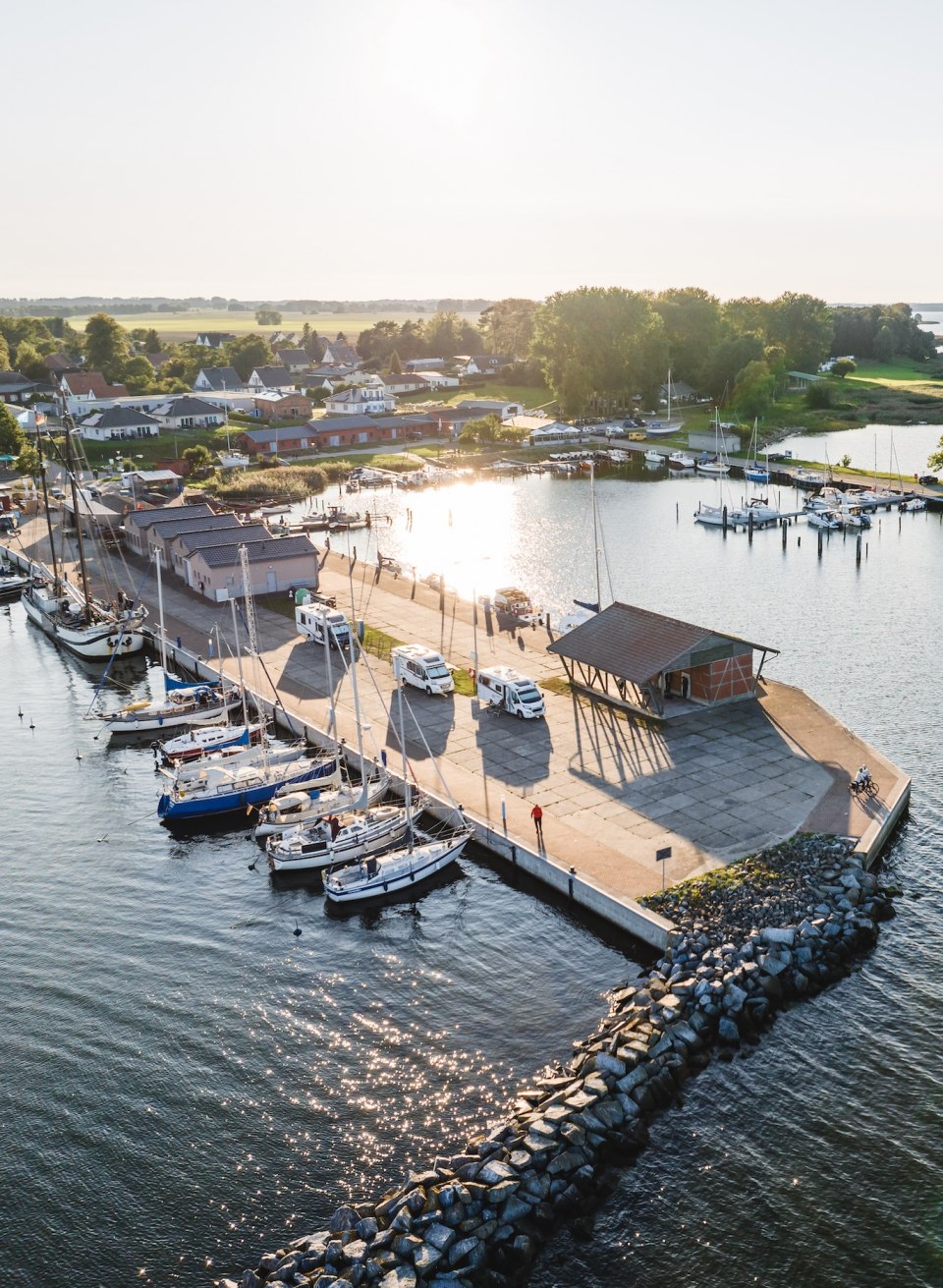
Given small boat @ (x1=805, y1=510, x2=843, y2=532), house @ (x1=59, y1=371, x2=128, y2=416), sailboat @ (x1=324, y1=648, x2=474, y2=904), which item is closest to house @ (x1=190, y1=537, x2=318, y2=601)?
sailboat @ (x1=324, y1=648, x2=474, y2=904)

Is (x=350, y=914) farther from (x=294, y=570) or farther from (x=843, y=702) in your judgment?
(x=294, y=570)

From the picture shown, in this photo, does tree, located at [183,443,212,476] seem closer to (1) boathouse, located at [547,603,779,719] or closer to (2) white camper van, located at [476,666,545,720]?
(2) white camper van, located at [476,666,545,720]

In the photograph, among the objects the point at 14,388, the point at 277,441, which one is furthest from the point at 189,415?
the point at 14,388

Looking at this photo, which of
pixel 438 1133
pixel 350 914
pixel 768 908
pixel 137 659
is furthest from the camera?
pixel 137 659

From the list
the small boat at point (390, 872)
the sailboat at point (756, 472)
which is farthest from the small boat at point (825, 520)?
the small boat at point (390, 872)

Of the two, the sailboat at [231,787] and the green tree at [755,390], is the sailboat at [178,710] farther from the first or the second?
the green tree at [755,390]

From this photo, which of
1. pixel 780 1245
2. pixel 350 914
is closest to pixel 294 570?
pixel 350 914
